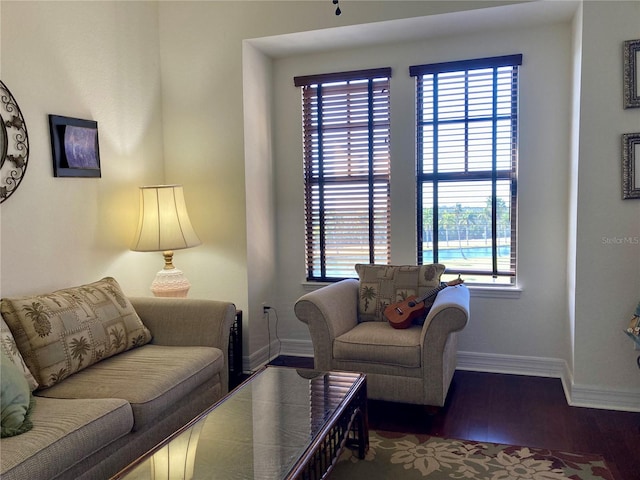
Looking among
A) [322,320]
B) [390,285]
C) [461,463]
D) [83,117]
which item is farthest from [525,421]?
[83,117]

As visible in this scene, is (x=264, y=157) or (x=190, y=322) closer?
(x=190, y=322)

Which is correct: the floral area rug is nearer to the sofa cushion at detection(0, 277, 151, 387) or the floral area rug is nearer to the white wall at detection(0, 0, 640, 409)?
the white wall at detection(0, 0, 640, 409)

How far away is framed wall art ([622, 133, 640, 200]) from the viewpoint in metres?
2.95

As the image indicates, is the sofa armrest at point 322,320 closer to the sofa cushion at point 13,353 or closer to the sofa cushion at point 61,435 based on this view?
the sofa cushion at point 61,435

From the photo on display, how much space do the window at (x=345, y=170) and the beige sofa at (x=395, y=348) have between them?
907 millimetres

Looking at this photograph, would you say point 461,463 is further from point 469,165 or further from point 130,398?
point 469,165

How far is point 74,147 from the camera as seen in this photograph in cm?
313

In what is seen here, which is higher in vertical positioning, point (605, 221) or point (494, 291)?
point (605, 221)

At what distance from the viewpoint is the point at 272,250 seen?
14.1ft

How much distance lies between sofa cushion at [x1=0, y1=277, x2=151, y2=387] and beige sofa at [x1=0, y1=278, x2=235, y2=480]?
50mm

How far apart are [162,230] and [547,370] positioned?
281 centimetres

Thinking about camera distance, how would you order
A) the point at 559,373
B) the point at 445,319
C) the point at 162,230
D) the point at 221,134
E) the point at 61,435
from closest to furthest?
the point at 61,435
the point at 445,319
the point at 162,230
the point at 559,373
the point at 221,134

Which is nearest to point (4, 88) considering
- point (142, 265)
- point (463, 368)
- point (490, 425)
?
point (142, 265)

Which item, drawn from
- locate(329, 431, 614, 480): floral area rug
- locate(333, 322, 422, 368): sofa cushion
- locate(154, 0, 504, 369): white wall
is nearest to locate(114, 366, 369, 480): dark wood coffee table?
locate(329, 431, 614, 480): floral area rug
